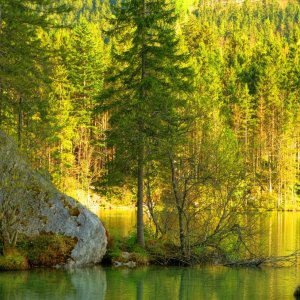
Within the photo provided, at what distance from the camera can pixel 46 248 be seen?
25.8 meters

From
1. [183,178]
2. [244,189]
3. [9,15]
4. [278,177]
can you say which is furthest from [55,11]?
[278,177]

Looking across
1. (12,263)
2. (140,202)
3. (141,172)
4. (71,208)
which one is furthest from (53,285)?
(141,172)

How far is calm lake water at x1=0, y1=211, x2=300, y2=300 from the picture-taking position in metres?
20.6

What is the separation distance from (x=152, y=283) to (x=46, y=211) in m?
5.74

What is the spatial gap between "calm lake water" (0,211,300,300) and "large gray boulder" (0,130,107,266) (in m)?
0.91

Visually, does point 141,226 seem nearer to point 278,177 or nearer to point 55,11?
point 55,11

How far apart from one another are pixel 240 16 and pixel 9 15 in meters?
176

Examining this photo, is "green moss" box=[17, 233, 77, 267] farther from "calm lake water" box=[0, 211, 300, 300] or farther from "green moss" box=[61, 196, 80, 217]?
"green moss" box=[61, 196, 80, 217]

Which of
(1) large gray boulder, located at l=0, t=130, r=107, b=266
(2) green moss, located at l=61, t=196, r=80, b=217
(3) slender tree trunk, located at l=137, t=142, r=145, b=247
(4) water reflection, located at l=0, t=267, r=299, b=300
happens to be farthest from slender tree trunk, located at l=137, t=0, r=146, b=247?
(2) green moss, located at l=61, t=196, r=80, b=217

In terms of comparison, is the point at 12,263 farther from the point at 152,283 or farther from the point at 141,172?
the point at 141,172

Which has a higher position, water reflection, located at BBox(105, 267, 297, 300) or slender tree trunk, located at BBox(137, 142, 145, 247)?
slender tree trunk, located at BBox(137, 142, 145, 247)

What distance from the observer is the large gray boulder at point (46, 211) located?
25344mm

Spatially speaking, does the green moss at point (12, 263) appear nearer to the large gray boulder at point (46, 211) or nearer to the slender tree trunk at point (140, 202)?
the large gray boulder at point (46, 211)

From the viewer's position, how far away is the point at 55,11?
30.0 metres
